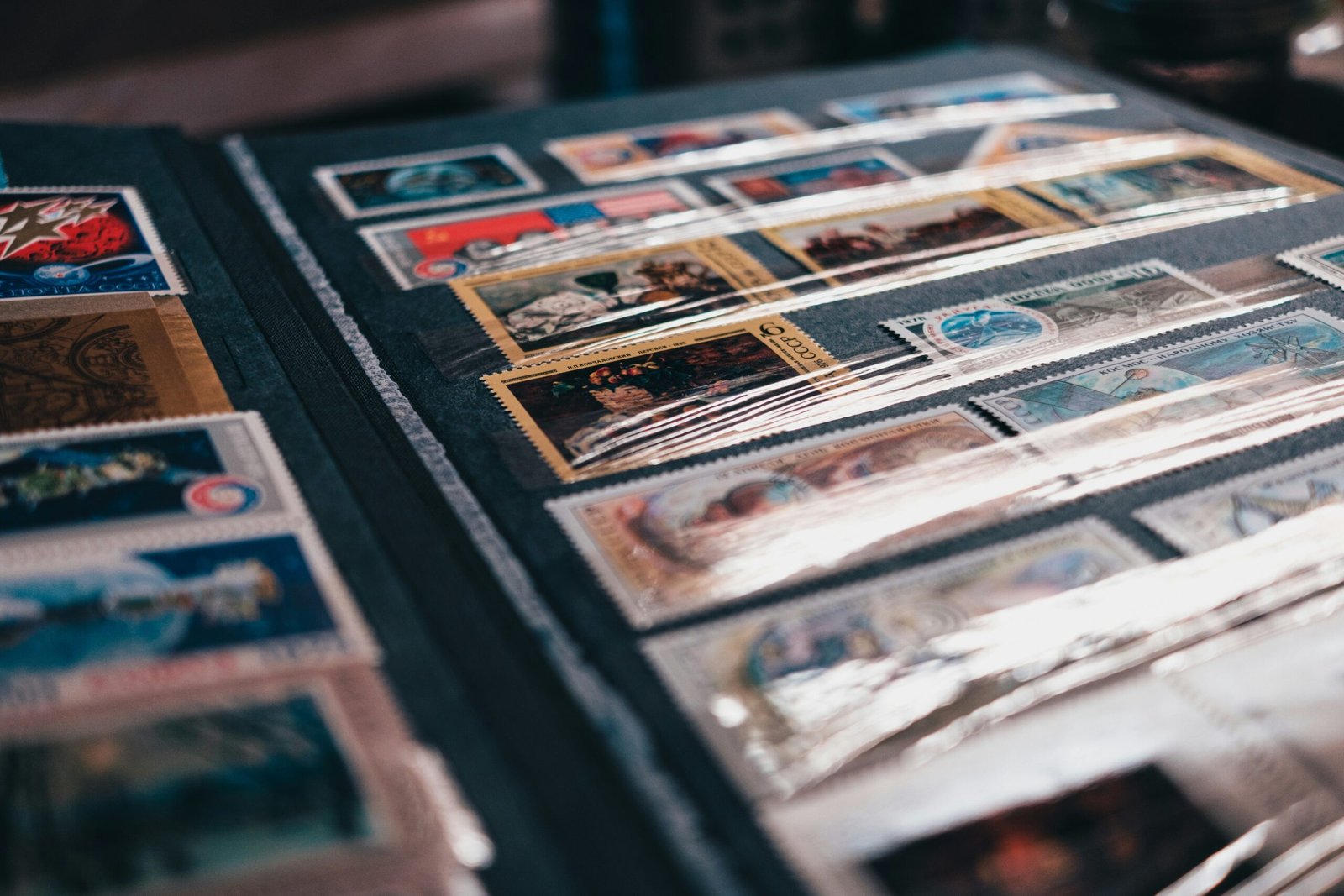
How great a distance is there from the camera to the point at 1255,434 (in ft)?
3.72

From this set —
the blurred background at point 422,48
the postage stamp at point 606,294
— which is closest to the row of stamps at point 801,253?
the postage stamp at point 606,294

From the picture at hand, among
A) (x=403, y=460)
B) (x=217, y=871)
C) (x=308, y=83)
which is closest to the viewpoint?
(x=217, y=871)

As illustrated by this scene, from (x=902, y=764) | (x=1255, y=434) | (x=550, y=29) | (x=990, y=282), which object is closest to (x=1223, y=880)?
(x=902, y=764)

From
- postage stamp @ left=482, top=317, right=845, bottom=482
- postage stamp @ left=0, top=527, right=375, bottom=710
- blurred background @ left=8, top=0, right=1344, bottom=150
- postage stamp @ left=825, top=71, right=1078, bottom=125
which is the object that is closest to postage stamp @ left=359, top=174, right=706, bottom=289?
postage stamp @ left=482, top=317, right=845, bottom=482

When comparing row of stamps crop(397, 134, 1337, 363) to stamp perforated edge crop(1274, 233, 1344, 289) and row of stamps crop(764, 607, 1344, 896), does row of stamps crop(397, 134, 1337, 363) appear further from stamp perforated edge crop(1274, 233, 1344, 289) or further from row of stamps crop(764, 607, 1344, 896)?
row of stamps crop(764, 607, 1344, 896)

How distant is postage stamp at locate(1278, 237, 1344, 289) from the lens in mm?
1416

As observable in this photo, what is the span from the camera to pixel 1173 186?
1.65 metres

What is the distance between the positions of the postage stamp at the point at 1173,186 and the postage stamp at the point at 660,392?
0.53 m

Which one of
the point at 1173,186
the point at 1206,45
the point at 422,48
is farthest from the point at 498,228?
the point at 422,48

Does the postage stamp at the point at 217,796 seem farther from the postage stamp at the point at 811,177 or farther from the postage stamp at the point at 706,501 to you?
the postage stamp at the point at 811,177

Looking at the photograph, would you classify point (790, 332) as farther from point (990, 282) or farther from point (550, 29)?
point (550, 29)

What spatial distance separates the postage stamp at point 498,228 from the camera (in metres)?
1.43

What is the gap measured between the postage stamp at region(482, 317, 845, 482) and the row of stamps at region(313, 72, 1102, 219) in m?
0.41

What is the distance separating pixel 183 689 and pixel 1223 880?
0.65 meters
